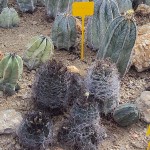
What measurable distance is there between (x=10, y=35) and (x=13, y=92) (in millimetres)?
899

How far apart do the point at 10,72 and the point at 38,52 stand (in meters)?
0.37

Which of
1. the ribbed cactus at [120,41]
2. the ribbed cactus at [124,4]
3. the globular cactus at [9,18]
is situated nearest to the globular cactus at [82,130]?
the ribbed cactus at [120,41]

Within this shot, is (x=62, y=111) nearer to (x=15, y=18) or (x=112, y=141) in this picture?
(x=112, y=141)

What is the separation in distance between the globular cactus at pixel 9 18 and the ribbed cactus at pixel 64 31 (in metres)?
0.49

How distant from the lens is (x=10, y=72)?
10.6 ft

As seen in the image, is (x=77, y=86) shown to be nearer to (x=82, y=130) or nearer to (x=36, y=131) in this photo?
(x=82, y=130)

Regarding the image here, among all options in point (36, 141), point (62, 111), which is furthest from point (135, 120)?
point (36, 141)

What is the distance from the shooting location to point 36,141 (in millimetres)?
2816

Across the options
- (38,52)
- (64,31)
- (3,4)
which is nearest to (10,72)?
(38,52)

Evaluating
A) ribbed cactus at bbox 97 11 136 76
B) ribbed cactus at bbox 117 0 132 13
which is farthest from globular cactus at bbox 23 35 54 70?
ribbed cactus at bbox 117 0 132 13

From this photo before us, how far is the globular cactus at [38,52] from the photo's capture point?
3.50m

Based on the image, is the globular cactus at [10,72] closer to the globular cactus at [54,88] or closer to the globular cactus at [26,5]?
the globular cactus at [54,88]

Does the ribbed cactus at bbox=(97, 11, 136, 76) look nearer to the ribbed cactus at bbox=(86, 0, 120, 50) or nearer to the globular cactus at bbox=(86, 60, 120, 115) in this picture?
the ribbed cactus at bbox=(86, 0, 120, 50)

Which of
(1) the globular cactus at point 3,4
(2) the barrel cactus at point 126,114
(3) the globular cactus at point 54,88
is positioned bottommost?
(2) the barrel cactus at point 126,114
